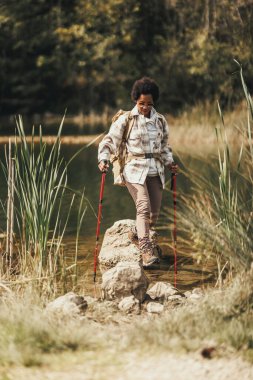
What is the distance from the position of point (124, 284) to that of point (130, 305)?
364 mm

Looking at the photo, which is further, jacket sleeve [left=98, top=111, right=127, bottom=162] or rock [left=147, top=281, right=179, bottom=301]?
jacket sleeve [left=98, top=111, right=127, bottom=162]

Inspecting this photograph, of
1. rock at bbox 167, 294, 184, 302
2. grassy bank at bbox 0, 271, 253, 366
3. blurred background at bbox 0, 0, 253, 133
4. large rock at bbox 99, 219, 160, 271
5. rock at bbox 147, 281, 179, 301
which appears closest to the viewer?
grassy bank at bbox 0, 271, 253, 366

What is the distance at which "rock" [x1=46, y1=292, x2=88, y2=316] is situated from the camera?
19.3 feet

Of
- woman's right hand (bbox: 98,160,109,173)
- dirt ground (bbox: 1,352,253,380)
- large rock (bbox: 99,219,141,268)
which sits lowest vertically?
large rock (bbox: 99,219,141,268)

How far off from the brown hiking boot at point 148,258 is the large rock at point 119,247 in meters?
0.21

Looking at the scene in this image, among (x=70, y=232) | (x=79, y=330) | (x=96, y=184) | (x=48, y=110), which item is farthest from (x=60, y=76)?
(x=79, y=330)

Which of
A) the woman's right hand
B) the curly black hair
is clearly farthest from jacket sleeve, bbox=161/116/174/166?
the woman's right hand

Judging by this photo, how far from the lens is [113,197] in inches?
566

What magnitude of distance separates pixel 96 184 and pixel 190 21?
718 inches

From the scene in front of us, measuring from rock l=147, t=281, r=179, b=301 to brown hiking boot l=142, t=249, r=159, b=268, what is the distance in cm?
113

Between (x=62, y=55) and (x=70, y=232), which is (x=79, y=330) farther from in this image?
(x=62, y=55)

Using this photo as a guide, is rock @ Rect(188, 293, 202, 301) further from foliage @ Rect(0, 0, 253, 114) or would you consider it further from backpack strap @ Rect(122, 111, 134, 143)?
foliage @ Rect(0, 0, 253, 114)

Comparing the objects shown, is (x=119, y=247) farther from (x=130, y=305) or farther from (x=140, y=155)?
(x=130, y=305)

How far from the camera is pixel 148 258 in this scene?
8352 mm
